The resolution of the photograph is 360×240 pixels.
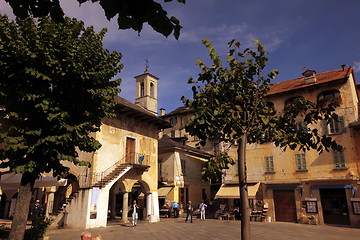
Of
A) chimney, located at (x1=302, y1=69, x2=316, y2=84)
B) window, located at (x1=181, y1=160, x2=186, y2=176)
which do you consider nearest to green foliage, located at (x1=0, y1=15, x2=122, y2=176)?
chimney, located at (x1=302, y1=69, x2=316, y2=84)

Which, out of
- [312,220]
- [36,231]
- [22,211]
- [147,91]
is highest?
[147,91]

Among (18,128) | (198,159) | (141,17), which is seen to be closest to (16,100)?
(18,128)

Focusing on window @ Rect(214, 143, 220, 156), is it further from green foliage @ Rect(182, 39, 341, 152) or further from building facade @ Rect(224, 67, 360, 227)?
green foliage @ Rect(182, 39, 341, 152)

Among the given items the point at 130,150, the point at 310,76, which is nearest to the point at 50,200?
the point at 130,150

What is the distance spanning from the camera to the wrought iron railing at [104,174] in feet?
61.7

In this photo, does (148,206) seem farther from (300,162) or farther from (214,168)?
(214,168)

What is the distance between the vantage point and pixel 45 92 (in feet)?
34.2

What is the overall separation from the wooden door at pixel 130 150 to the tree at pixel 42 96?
427 inches

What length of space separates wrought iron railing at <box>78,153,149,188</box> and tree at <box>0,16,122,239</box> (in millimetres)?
8070

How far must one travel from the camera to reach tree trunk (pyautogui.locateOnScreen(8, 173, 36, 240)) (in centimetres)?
955

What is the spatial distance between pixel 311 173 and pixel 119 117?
16.3 m

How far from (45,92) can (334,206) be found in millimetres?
21992

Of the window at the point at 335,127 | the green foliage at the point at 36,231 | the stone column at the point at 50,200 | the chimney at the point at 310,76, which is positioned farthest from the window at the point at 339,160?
the stone column at the point at 50,200

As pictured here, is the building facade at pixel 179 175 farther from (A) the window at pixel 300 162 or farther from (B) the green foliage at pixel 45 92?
(B) the green foliage at pixel 45 92
